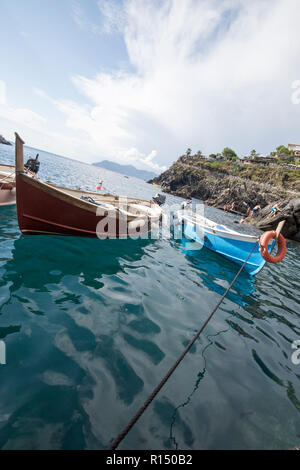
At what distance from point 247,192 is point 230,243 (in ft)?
201

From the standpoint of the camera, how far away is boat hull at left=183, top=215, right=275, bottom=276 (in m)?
8.07

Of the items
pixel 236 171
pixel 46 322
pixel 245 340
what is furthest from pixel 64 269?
pixel 236 171

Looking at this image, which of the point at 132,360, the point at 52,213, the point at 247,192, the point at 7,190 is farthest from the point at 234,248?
the point at 247,192

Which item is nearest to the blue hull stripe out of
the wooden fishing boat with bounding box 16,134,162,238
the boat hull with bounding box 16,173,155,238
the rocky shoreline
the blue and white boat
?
the blue and white boat

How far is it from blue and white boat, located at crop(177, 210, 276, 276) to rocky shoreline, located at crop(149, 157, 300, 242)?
18.2 m

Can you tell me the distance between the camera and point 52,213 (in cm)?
708

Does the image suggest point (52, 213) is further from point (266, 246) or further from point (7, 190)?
point (266, 246)

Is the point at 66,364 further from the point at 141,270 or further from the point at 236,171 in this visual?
the point at 236,171

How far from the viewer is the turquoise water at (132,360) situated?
89.0 inches

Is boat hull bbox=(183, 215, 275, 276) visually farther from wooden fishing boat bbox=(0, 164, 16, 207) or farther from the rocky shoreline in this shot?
the rocky shoreline

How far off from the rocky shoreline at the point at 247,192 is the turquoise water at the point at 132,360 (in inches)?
860

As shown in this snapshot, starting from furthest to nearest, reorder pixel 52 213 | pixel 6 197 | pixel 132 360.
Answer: pixel 6 197
pixel 52 213
pixel 132 360

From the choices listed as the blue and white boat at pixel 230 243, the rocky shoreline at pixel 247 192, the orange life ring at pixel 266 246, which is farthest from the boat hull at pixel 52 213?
the rocky shoreline at pixel 247 192
